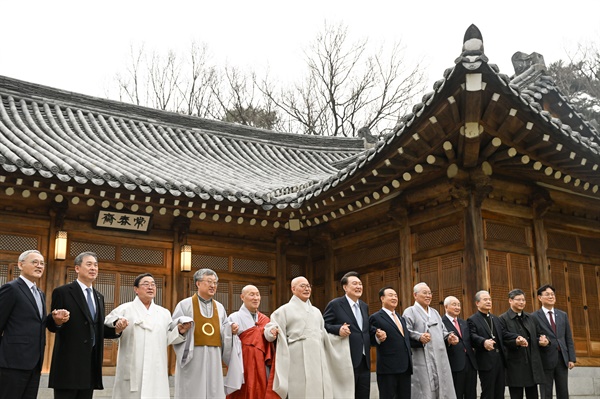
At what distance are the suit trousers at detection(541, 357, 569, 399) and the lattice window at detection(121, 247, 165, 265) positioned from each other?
607 centimetres

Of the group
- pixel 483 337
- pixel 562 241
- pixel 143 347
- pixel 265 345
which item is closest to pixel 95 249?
pixel 143 347

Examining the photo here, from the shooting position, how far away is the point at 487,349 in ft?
24.1

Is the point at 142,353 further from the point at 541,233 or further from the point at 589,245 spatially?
the point at 589,245

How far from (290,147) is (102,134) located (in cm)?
477

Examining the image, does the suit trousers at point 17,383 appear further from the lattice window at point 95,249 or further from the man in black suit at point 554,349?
the man in black suit at point 554,349

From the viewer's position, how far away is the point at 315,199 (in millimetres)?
10430

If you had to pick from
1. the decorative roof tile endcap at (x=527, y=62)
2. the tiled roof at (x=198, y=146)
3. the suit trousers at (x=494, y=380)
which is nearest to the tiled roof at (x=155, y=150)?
the tiled roof at (x=198, y=146)

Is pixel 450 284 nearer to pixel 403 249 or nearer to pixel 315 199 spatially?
pixel 403 249

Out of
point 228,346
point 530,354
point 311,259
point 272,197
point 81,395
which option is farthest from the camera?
point 311,259

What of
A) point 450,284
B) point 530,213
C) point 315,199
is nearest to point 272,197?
A: point 315,199

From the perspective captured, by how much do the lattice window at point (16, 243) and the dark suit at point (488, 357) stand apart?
6.27 meters

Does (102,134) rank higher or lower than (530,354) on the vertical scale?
higher

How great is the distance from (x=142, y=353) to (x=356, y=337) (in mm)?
2188

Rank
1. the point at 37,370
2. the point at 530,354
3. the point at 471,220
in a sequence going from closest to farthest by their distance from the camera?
the point at 37,370 → the point at 530,354 → the point at 471,220
